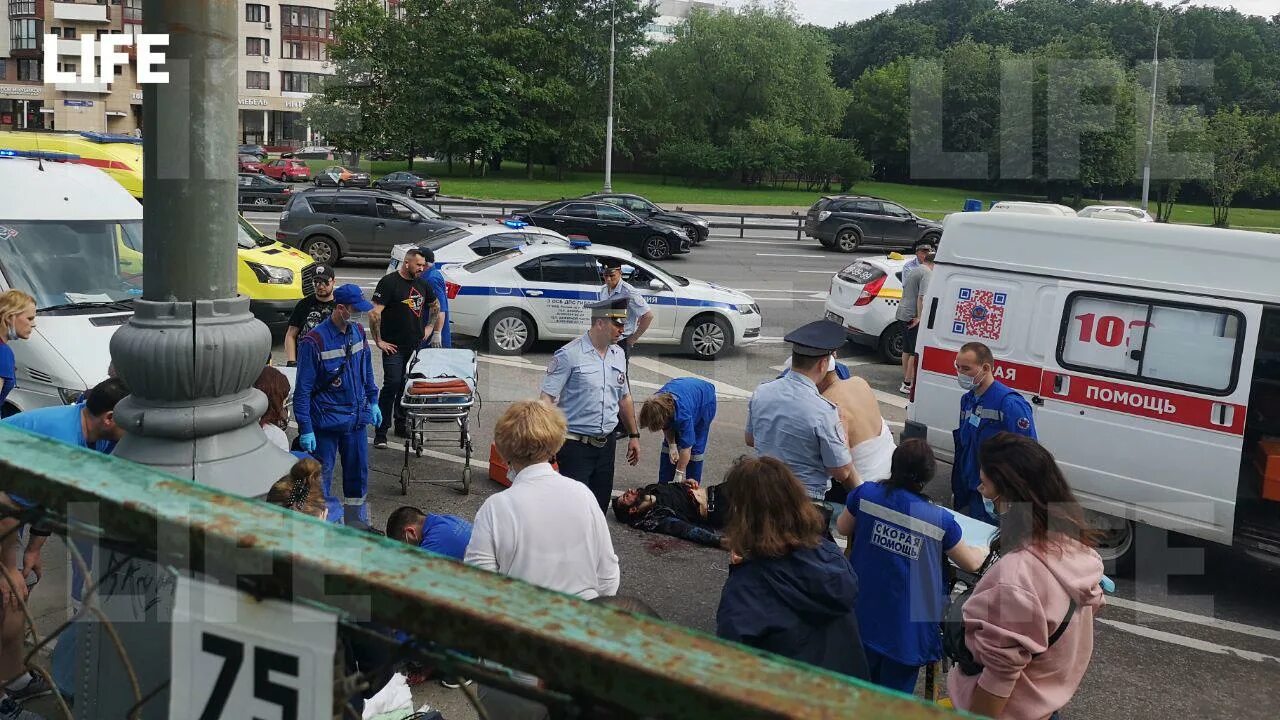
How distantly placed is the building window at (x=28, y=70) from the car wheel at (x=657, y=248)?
274ft

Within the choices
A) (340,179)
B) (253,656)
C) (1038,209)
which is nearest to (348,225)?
(1038,209)

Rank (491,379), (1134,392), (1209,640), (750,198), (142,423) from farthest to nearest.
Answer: (750,198)
(491,379)
(1134,392)
(1209,640)
(142,423)

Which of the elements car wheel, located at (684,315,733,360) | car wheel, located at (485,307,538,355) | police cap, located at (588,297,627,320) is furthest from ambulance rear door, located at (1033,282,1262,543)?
car wheel, located at (485,307,538,355)

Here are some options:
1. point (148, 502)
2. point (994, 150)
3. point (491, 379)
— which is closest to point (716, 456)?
point (491, 379)

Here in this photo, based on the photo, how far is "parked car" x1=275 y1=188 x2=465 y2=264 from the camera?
72.6 feet

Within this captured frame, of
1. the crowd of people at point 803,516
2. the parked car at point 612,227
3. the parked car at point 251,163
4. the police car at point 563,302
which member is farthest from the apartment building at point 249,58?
the crowd of people at point 803,516

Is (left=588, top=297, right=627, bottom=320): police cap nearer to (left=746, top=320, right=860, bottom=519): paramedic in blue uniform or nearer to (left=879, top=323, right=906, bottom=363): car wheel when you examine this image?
(left=746, top=320, right=860, bottom=519): paramedic in blue uniform

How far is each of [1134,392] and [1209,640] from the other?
1.79 meters

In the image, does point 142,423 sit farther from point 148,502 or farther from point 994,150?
point 994,150

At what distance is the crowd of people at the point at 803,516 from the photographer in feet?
12.6

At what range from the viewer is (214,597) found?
1452 millimetres

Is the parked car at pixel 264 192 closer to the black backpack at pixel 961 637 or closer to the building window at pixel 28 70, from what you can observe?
the black backpack at pixel 961 637

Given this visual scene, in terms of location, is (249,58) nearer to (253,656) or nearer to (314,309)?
(314,309)

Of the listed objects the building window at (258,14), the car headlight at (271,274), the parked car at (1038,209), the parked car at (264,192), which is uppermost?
the building window at (258,14)
